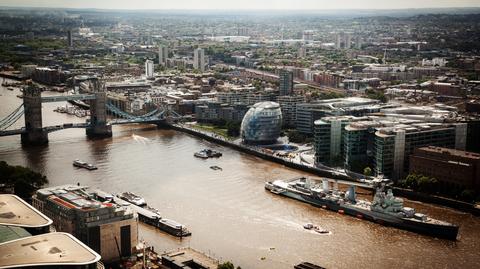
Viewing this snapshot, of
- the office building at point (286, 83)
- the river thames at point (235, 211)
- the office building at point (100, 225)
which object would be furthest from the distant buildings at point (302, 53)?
the office building at point (100, 225)

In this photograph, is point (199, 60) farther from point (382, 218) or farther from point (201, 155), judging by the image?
point (382, 218)

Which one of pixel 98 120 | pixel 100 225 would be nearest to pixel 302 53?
pixel 98 120

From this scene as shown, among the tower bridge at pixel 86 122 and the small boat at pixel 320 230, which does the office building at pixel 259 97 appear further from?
the small boat at pixel 320 230

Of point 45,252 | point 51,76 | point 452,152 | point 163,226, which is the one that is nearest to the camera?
point 45,252

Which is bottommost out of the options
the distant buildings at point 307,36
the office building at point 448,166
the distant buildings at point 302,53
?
the office building at point 448,166

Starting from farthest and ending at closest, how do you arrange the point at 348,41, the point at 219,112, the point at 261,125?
the point at 348,41
the point at 219,112
the point at 261,125

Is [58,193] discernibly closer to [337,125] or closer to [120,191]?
[120,191]
